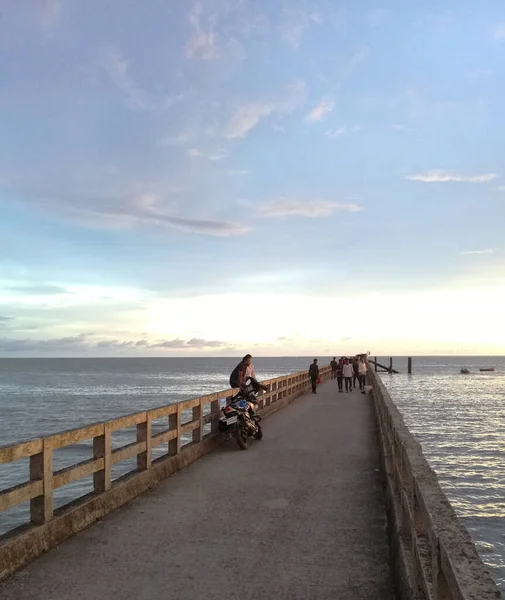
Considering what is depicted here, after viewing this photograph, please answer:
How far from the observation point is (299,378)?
2977cm

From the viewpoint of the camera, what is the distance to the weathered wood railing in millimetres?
5461

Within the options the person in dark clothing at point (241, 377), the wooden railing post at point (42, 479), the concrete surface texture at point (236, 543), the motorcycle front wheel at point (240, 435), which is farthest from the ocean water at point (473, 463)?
the wooden railing post at point (42, 479)

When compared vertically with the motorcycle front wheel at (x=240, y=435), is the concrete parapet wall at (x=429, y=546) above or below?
above

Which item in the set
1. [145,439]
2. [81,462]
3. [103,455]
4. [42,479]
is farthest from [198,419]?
[42,479]

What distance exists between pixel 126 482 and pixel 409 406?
38.8 metres

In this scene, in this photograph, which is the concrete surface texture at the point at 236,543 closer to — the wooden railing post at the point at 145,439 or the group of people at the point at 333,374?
the wooden railing post at the point at 145,439

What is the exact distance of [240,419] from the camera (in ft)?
40.1

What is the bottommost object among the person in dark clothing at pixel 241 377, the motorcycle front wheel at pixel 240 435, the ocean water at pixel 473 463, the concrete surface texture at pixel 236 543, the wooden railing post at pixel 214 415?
the ocean water at pixel 473 463

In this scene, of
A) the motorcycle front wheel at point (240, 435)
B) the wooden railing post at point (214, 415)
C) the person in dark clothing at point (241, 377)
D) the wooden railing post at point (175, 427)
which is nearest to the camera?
the wooden railing post at point (175, 427)

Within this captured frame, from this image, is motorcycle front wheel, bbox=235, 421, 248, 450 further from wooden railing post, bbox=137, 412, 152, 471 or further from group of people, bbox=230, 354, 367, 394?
wooden railing post, bbox=137, 412, 152, 471

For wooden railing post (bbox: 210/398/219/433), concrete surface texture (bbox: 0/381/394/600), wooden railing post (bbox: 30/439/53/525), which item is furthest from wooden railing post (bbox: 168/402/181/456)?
wooden railing post (bbox: 30/439/53/525)

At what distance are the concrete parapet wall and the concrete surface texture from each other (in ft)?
1.28

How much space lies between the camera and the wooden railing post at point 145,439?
335 inches

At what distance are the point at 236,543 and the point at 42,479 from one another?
1.95m
